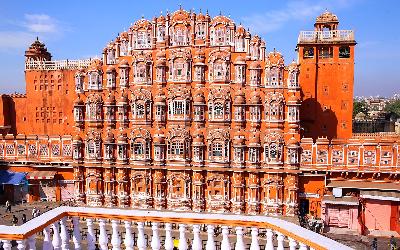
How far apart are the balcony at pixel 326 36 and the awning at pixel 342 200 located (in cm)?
1432

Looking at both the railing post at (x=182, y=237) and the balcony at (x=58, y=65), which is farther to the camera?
the balcony at (x=58, y=65)

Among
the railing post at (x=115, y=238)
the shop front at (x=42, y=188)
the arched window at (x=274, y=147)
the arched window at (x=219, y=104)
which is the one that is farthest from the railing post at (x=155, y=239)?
the shop front at (x=42, y=188)

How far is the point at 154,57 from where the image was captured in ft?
109

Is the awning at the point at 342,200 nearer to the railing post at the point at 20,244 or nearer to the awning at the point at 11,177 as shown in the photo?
the railing post at the point at 20,244

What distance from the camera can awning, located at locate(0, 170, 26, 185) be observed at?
35.4 metres

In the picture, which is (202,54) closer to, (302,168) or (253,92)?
(253,92)

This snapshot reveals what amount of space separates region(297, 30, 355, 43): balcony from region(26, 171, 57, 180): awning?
87.9ft

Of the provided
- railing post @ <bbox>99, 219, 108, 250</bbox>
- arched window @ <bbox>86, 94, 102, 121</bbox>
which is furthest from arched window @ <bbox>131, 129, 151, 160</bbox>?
railing post @ <bbox>99, 219, 108, 250</bbox>

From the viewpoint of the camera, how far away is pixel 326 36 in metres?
34.7

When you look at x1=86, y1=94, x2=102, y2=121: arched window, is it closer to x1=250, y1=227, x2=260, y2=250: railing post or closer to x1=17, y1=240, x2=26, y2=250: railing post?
x1=17, y1=240, x2=26, y2=250: railing post

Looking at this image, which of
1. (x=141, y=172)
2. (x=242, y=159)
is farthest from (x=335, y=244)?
(x=141, y=172)

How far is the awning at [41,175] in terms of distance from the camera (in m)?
35.0

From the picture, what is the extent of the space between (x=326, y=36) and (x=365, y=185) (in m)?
14.2

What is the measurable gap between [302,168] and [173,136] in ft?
37.3
